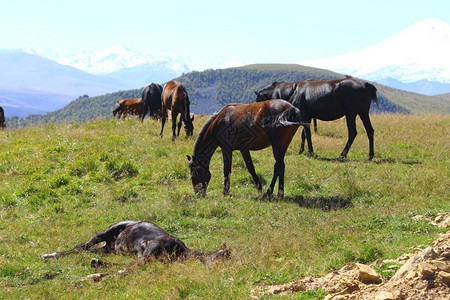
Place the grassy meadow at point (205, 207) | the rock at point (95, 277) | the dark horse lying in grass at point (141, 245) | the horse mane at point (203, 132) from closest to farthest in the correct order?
1. the grassy meadow at point (205, 207)
2. the rock at point (95, 277)
3. the dark horse lying in grass at point (141, 245)
4. the horse mane at point (203, 132)

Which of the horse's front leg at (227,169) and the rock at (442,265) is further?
the horse's front leg at (227,169)

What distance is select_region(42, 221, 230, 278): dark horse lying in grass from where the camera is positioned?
7.82 m

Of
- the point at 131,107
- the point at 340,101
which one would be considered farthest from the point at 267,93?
the point at 131,107

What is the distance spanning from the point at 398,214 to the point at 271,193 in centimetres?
348

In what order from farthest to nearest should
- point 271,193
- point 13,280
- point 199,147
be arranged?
point 199,147, point 271,193, point 13,280

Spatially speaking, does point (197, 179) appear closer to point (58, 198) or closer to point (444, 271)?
point (58, 198)

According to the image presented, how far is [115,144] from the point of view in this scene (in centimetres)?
1750

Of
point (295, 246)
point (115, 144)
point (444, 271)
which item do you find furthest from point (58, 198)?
point (444, 271)

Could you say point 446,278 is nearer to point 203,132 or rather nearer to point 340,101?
point 203,132

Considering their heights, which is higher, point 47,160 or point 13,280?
→ point 47,160

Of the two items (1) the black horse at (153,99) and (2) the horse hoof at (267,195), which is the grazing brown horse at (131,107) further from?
(2) the horse hoof at (267,195)

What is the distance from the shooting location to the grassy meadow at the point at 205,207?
6.88 metres

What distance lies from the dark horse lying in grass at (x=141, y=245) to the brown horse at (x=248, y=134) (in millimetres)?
3692

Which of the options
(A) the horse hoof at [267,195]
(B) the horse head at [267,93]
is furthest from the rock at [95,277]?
(B) the horse head at [267,93]
